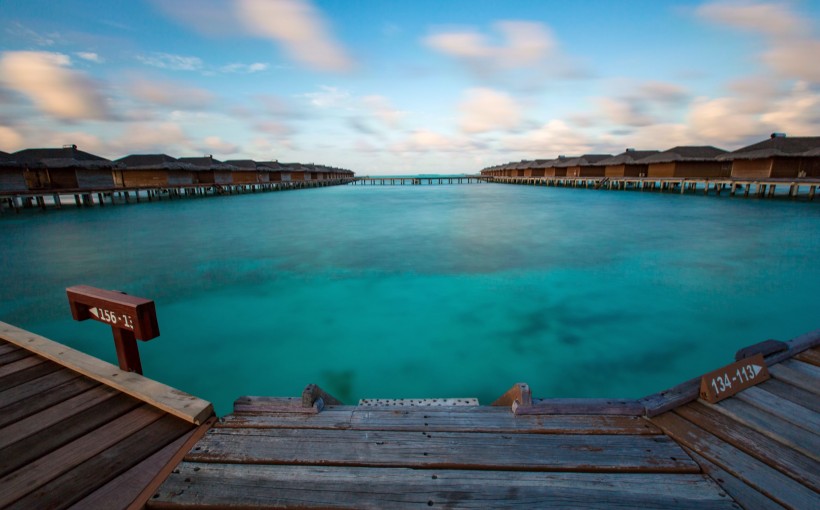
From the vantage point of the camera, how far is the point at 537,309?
7156 millimetres

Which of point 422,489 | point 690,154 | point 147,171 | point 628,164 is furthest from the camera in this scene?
point 628,164

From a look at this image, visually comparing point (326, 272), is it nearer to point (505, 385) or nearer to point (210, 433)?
point (505, 385)

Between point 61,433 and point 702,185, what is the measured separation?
192 ft

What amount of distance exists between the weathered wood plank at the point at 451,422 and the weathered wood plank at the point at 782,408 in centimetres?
82

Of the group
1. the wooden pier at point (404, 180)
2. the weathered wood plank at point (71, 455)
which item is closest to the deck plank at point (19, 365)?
the weathered wood plank at point (71, 455)

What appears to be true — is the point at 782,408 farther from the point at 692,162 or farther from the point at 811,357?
the point at 692,162

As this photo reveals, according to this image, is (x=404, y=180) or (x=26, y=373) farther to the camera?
(x=404, y=180)

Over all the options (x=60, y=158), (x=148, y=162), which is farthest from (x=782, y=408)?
(x=148, y=162)

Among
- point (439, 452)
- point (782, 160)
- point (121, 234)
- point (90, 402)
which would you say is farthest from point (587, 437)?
point (782, 160)

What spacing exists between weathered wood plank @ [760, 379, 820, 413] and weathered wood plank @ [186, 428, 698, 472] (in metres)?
1.12

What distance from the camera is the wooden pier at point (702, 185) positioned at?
2453 centimetres

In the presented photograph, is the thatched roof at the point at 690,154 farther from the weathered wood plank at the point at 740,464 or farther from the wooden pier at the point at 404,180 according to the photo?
the wooden pier at the point at 404,180

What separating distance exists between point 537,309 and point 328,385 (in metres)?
4.34

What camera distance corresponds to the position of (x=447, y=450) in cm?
185
